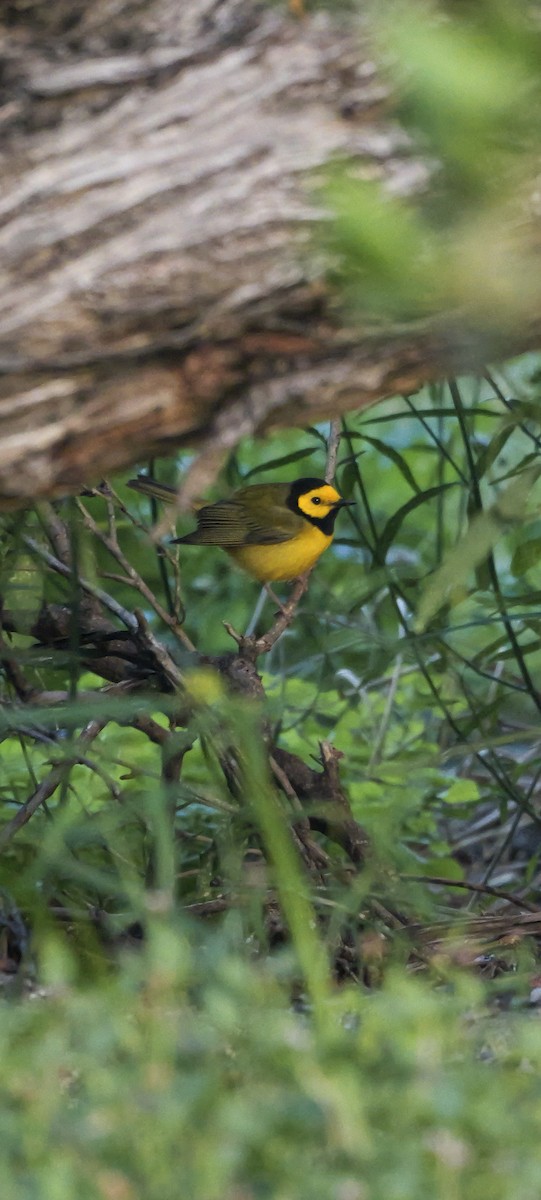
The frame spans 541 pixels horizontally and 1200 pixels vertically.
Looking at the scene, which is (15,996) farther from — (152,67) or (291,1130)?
(152,67)

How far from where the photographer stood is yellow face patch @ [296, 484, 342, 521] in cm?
436

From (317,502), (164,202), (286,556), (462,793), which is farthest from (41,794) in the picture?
(317,502)

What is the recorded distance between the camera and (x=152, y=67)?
1.41m

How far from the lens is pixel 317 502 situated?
438 centimetres

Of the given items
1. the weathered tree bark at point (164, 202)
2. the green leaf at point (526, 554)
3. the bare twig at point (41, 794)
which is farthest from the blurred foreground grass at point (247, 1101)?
the green leaf at point (526, 554)

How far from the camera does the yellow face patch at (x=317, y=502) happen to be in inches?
172

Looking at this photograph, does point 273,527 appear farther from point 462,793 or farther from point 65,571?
point 65,571

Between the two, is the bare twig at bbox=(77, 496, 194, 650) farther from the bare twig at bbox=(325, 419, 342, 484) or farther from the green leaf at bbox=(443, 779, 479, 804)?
the green leaf at bbox=(443, 779, 479, 804)

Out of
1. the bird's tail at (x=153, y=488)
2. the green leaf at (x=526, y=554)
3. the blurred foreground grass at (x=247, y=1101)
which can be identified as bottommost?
the bird's tail at (x=153, y=488)

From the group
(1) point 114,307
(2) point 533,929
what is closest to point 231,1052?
(1) point 114,307

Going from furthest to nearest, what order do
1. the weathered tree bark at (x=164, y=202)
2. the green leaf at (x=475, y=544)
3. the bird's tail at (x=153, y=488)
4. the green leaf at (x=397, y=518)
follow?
1. the bird's tail at (x=153, y=488)
2. the green leaf at (x=397, y=518)
3. the green leaf at (x=475, y=544)
4. the weathered tree bark at (x=164, y=202)

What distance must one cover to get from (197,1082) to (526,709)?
2850mm

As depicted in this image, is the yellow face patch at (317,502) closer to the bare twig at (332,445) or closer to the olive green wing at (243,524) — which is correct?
the olive green wing at (243,524)

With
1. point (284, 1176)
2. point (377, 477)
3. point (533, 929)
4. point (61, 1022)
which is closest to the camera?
point (284, 1176)
